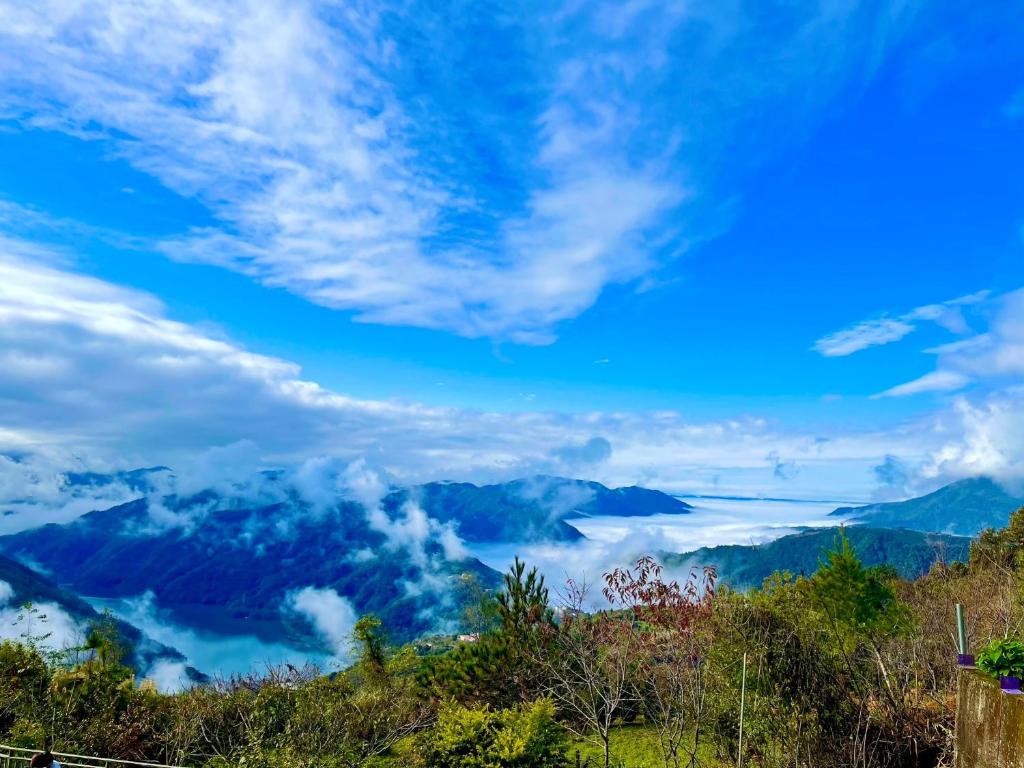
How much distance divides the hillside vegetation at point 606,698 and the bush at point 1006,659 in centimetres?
563

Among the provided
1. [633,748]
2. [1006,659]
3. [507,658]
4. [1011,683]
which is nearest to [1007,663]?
[1006,659]

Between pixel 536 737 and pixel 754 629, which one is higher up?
pixel 754 629

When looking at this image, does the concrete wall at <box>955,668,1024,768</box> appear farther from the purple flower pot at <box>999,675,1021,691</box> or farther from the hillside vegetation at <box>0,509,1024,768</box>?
the hillside vegetation at <box>0,509,1024,768</box>

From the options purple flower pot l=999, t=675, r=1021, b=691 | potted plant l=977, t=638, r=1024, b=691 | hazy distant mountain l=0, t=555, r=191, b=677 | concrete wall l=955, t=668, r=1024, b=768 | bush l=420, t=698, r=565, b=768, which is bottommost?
hazy distant mountain l=0, t=555, r=191, b=677

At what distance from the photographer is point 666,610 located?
12656mm

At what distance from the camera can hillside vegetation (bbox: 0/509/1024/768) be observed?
1098cm

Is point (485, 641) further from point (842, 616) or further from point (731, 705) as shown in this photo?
point (842, 616)

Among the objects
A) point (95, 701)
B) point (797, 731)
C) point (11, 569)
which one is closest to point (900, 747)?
point (797, 731)

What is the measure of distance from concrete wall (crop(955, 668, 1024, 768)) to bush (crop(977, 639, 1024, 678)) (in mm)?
108

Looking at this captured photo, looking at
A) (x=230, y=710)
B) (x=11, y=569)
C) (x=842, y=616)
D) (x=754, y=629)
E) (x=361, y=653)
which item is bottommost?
(x=11, y=569)

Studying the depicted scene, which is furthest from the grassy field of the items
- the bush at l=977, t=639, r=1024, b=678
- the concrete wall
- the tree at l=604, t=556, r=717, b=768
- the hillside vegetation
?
the bush at l=977, t=639, r=1024, b=678

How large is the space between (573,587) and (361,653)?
897 inches

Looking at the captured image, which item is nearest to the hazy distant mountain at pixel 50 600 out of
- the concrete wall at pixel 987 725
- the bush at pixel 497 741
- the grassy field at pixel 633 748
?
the grassy field at pixel 633 748

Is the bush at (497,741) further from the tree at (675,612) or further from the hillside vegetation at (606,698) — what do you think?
the tree at (675,612)
